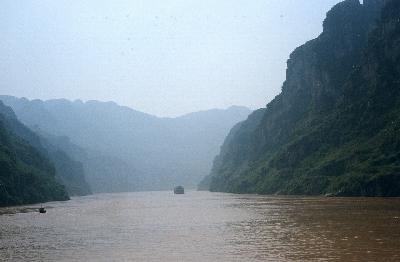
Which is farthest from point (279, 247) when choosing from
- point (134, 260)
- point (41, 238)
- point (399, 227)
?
point (41, 238)

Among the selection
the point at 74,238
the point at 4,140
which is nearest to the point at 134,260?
the point at 74,238

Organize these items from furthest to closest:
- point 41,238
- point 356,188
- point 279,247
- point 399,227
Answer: point 356,188 < point 41,238 < point 399,227 < point 279,247

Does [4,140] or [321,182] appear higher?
[4,140]

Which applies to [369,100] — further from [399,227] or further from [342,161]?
[399,227]

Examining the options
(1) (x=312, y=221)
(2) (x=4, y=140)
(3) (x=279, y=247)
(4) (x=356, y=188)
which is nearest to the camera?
(3) (x=279, y=247)

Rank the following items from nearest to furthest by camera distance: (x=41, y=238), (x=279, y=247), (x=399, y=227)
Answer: (x=279, y=247)
(x=399, y=227)
(x=41, y=238)

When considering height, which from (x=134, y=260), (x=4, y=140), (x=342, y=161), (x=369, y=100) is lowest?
(x=134, y=260)

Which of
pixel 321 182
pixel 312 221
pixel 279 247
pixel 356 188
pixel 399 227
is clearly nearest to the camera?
pixel 279 247

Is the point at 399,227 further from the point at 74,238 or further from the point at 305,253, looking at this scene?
the point at 74,238

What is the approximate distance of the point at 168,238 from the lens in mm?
51281

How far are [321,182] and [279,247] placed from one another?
132566mm

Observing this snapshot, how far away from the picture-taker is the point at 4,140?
7584 inches

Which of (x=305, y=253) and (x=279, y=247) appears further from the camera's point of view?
(x=279, y=247)

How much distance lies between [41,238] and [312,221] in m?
35.7
